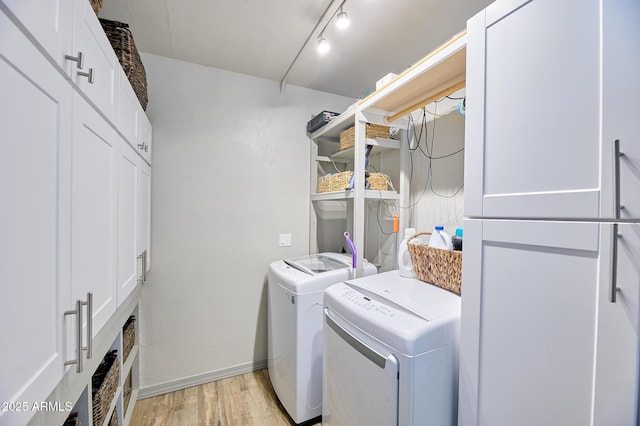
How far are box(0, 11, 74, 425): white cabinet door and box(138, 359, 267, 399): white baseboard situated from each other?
1720 mm

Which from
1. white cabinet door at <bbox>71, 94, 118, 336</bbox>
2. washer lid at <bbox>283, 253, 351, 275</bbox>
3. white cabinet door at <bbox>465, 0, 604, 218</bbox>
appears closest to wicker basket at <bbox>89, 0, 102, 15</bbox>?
white cabinet door at <bbox>71, 94, 118, 336</bbox>

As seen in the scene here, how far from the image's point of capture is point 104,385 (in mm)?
1144

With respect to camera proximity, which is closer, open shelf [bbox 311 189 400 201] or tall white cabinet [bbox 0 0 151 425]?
tall white cabinet [bbox 0 0 151 425]

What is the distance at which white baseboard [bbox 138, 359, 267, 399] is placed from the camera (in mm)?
1964

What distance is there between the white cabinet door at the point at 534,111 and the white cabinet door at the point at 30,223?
3.78 feet

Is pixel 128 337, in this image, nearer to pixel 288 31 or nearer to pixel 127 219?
pixel 127 219

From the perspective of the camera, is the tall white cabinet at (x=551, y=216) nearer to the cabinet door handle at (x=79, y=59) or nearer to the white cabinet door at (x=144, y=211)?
the cabinet door handle at (x=79, y=59)

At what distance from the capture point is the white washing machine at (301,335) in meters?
1.65

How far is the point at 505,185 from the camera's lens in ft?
2.58

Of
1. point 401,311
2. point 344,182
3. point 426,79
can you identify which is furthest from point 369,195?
point 401,311

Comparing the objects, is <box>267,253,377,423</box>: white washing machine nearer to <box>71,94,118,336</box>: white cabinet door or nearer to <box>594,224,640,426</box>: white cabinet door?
<box>71,94,118,336</box>: white cabinet door

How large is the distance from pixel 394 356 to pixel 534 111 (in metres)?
0.86

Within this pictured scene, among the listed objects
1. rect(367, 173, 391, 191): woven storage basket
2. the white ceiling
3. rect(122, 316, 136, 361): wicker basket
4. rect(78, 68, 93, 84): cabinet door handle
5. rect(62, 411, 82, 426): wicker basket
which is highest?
the white ceiling

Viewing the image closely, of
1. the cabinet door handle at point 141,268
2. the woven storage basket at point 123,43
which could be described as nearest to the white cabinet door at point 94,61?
the woven storage basket at point 123,43
